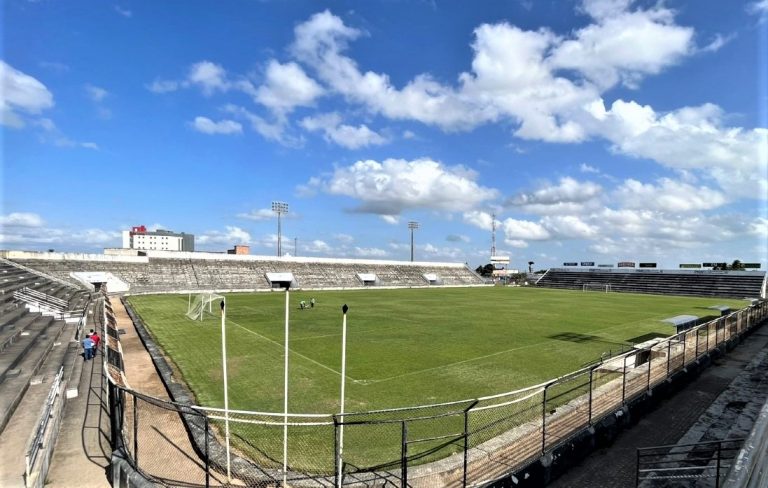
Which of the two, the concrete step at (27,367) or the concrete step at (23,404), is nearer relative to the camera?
the concrete step at (23,404)

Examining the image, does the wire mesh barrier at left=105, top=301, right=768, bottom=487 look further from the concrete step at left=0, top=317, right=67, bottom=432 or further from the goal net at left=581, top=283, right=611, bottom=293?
the goal net at left=581, top=283, right=611, bottom=293

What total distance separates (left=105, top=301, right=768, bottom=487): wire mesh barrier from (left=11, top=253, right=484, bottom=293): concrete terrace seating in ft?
153

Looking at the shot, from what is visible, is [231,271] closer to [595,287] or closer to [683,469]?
[683,469]

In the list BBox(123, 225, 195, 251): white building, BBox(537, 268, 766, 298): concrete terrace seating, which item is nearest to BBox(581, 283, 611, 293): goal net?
BBox(537, 268, 766, 298): concrete terrace seating

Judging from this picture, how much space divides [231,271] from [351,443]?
188ft

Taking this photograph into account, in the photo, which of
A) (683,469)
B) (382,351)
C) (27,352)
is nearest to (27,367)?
(27,352)

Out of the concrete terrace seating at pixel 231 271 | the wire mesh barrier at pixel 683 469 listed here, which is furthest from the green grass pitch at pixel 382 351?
the concrete terrace seating at pixel 231 271

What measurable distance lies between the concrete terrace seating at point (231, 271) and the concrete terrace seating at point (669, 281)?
21.7 metres

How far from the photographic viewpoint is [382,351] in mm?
18984

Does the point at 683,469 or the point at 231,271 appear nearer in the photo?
the point at 683,469

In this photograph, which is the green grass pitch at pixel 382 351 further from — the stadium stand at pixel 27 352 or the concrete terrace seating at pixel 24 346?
the concrete terrace seating at pixel 24 346

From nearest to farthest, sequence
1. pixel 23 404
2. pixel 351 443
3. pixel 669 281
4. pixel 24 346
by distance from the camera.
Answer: pixel 351 443
pixel 23 404
pixel 24 346
pixel 669 281

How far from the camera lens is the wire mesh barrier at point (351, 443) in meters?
7.48

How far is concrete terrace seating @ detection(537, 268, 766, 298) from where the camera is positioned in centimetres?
6869
